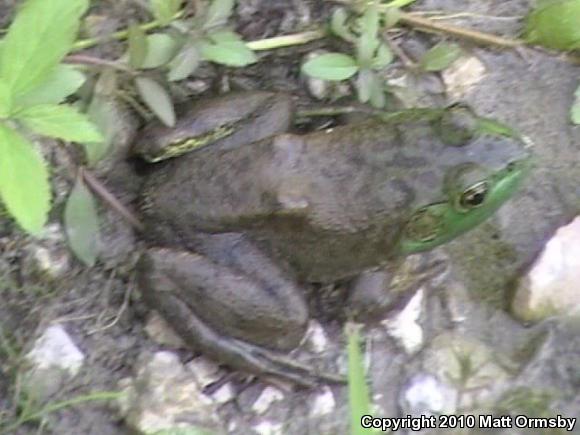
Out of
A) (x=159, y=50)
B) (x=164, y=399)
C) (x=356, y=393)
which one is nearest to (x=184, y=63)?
(x=159, y=50)

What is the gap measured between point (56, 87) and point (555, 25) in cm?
134

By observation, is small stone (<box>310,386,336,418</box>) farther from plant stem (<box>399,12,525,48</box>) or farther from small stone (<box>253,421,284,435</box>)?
plant stem (<box>399,12,525,48</box>)

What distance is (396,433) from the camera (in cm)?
214

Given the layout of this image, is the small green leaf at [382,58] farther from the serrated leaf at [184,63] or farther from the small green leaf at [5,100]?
the small green leaf at [5,100]

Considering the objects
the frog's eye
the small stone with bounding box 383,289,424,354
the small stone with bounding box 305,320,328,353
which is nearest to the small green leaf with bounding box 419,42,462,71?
the frog's eye

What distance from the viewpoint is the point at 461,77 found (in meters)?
Answer: 2.40

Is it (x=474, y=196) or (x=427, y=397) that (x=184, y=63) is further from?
(x=427, y=397)

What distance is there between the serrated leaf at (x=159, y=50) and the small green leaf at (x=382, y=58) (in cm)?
50

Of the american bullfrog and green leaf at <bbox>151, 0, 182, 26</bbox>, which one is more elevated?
green leaf at <bbox>151, 0, 182, 26</bbox>

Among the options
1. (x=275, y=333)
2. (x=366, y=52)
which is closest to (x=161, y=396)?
(x=275, y=333)

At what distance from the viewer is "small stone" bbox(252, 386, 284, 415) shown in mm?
2117

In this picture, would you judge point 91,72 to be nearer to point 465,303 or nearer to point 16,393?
point 16,393

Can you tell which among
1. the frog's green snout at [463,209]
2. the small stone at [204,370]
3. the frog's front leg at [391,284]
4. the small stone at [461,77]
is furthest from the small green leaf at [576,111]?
the small stone at [204,370]

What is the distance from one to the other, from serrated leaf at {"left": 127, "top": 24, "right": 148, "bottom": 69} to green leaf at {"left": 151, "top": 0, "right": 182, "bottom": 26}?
0.24ft
